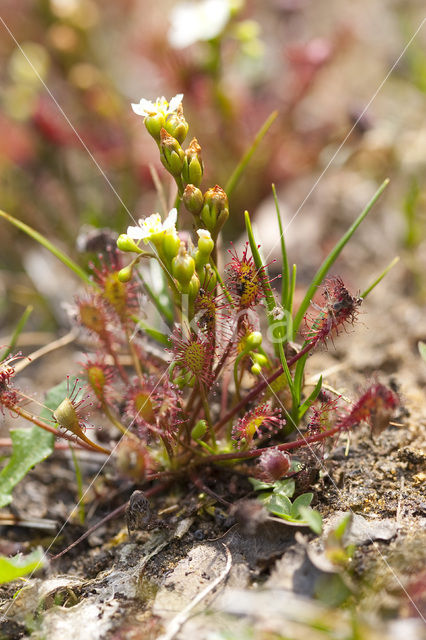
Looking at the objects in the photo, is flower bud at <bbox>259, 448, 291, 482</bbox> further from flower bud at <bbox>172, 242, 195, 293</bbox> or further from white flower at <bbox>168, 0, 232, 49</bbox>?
white flower at <bbox>168, 0, 232, 49</bbox>

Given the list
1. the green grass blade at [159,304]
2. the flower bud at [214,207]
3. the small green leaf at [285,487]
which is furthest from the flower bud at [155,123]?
the small green leaf at [285,487]

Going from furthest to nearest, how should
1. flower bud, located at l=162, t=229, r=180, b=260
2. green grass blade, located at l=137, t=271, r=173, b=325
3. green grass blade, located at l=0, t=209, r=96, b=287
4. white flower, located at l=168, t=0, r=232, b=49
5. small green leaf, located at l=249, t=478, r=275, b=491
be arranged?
1. white flower, located at l=168, t=0, r=232, b=49
2. green grass blade, located at l=137, t=271, r=173, b=325
3. green grass blade, located at l=0, t=209, r=96, b=287
4. small green leaf, located at l=249, t=478, r=275, b=491
5. flower bud, located at l=162, t=229, r=180, b=260

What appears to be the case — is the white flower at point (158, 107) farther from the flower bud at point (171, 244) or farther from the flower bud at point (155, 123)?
the flower bud at point (171, 244)

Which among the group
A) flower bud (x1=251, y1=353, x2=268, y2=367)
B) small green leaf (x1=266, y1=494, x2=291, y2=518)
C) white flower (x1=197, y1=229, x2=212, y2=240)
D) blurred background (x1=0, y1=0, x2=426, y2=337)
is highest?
blurred background (x1=0, y1=0, x2=426, y2=337)

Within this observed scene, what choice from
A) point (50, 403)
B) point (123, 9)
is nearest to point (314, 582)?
point (50, 403)

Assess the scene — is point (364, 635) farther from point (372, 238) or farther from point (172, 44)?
point (172, 44)

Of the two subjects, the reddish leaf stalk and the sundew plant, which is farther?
the reddish leaf stalk

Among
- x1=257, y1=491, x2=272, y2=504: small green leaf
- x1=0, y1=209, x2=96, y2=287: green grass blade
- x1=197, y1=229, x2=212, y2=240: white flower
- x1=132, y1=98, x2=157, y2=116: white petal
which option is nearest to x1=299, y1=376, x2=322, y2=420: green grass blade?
x1=257, y1=491, x2=272, y2=504: small green leaf
